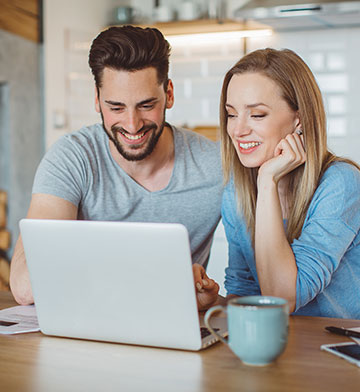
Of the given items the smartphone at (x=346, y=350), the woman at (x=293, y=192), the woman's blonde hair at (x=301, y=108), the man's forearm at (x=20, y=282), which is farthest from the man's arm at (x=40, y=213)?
the smartphone at (x=346, y=350)

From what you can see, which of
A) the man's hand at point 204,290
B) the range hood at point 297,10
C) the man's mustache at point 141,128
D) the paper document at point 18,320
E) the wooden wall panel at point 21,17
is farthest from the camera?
the wooden wall panel at point 21,17

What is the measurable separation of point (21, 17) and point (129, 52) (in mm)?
2340

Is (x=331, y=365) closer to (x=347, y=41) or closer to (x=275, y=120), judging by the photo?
(x=275, y=120)

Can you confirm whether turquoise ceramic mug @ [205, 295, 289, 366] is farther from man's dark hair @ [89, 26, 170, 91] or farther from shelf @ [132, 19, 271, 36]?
shelf @ [132, 19, 271, 36]

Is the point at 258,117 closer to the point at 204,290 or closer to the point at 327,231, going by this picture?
the point at 327,231

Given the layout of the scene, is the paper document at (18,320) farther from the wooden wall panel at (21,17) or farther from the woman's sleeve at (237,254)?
the wooden wall panel at (21,17)

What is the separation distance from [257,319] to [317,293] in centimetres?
56

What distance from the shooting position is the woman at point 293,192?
142cm

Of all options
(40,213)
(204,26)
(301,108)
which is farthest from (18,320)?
(204,26)

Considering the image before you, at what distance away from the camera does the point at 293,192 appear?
163 centimetres

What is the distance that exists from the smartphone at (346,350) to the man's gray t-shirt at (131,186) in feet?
2.99

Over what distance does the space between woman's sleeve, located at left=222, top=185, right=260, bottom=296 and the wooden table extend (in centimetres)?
54

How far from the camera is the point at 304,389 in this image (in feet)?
2.90

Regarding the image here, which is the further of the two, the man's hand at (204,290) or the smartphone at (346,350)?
the man's hand at (204,290)
